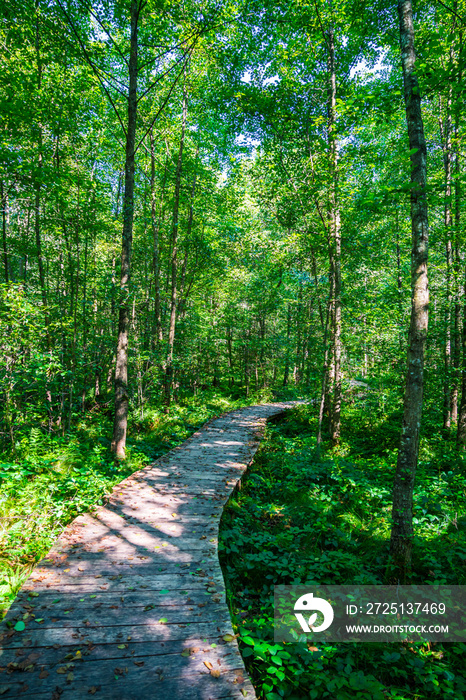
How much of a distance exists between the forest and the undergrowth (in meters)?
0.04

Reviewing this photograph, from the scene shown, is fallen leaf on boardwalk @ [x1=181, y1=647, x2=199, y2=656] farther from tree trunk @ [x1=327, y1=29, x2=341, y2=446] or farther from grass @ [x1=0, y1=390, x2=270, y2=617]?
tree trunk @ [x1=327, y1=29, x2=341, y2=446]

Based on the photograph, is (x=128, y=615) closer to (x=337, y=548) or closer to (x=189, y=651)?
(x=189, y=651)

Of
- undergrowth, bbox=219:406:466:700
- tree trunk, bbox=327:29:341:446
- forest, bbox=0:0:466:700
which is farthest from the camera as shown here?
tree trunk, bbox=327:29:341:446

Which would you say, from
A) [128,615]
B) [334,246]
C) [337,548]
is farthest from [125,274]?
[337,548]

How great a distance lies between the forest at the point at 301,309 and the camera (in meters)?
4.19

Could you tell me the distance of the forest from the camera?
13.7ft

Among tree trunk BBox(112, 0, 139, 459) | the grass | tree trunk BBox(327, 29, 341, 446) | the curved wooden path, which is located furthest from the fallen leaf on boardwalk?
tree trunk BBox(327, 29, 341, 446)

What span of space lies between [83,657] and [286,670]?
197 centimetres

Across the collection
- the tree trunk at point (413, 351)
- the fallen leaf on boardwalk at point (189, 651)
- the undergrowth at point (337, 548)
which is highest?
the tree trunk at point (413, 351)

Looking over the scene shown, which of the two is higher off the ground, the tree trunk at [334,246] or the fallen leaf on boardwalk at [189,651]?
the tree trunk at [334,246]

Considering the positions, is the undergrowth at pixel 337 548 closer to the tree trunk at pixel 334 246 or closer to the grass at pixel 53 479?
the tree trunk at pixel 334 246

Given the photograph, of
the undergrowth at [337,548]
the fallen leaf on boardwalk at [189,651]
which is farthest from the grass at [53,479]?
the undergrowth at [337,548]

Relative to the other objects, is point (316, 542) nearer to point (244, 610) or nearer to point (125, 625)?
point (244, 610)

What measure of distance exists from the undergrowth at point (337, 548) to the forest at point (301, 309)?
39mm
